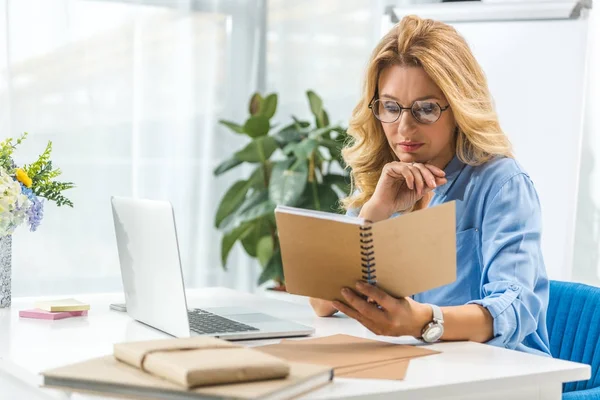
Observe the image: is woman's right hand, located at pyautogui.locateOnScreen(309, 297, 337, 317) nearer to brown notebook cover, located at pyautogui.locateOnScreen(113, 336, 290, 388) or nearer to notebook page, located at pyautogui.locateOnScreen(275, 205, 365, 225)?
notebook page, located at pyautogui.locateOnScreen(275, 205, 365, 225)

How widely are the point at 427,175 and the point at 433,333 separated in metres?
0.37

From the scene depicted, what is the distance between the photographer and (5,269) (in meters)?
1.90

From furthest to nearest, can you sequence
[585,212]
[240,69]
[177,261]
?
[240,69] → [585,212] → [177,261]

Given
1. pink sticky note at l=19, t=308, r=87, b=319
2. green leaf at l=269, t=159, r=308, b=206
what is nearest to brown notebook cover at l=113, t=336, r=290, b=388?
pink sticky note at l=19, t=308, r=87, b=319

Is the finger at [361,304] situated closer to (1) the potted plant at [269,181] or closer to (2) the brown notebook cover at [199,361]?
(2) the brown notebook cover at [199,361]

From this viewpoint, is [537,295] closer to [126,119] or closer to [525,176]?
[525,176]

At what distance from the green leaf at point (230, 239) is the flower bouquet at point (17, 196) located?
1.72 meters

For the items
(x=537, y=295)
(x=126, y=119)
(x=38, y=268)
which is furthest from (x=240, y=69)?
(x=537, y=295)

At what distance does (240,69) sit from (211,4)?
1.02ft

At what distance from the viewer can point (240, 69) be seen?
3945mm

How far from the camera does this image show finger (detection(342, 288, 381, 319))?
1.48 m

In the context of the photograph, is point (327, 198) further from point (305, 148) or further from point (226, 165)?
point (226, 165)

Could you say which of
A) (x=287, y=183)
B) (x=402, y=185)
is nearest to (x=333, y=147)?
(x=287, y=183)

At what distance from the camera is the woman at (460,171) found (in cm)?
168
